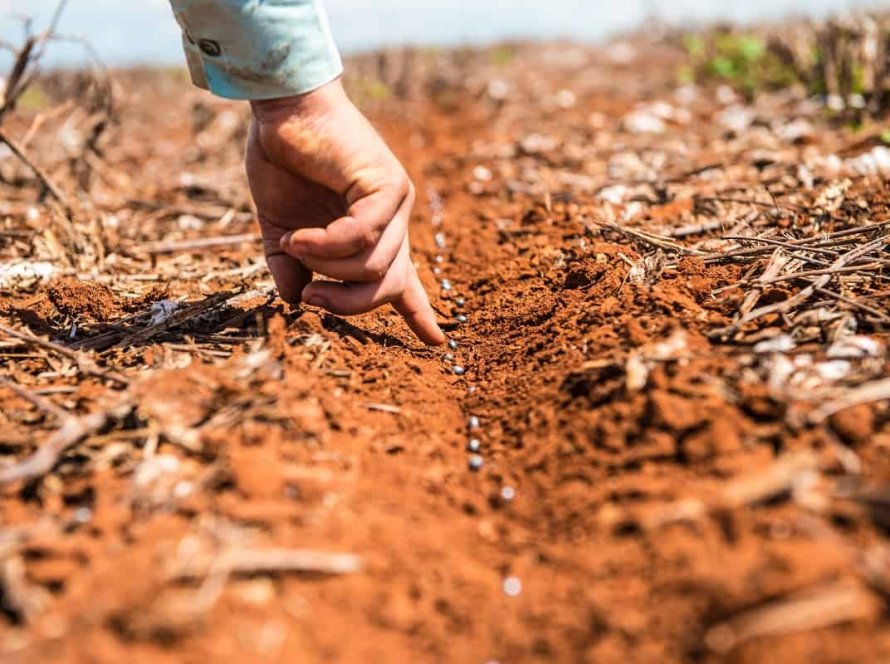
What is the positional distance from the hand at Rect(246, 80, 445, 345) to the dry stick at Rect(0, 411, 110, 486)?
613 mm

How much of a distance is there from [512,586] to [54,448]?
0.98m

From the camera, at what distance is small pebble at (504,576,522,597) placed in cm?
138

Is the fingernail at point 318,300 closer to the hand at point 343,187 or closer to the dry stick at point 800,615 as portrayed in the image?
the hand at point 343,187

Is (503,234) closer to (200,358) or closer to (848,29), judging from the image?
(200,358)

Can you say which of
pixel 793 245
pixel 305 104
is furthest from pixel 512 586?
pixel 793 245

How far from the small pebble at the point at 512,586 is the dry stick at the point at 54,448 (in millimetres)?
947

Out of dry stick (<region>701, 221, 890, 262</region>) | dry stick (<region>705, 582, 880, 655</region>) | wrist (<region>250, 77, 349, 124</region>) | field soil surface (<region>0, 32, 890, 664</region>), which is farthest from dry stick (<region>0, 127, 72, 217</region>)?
dry stick (<region>705, 582, 880, 655</region>)

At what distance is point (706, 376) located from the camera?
166 centimetres

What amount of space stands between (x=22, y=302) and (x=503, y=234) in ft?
6.37

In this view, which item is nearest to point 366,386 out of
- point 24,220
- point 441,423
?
point 441,423

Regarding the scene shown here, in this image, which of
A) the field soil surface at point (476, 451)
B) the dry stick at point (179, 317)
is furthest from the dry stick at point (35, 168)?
the dry stick at point (179, 317)

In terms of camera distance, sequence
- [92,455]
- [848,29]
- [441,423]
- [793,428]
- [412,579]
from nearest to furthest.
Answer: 1. [412,579]
2. [793,428]
3. [92,455]
4. [441,423]
5. [848,29]

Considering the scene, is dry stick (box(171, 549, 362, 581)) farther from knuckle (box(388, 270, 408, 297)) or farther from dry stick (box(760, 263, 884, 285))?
dry stick (box(760, 263, 884, 285))

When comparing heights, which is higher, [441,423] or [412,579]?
[412,579]
